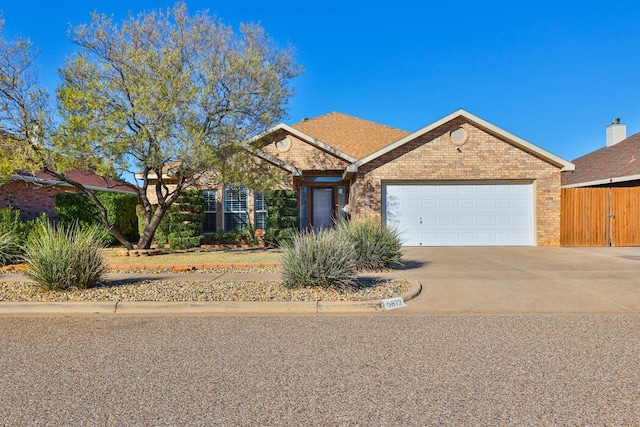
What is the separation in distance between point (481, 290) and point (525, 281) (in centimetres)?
140

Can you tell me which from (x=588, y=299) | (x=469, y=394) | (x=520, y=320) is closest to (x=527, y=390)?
(x=469, y=394)

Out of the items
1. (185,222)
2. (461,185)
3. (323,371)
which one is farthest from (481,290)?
(185,222)

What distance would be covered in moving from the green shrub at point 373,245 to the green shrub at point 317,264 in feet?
5.86

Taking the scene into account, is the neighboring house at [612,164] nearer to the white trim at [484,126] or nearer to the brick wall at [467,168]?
the white trim at [484,126]

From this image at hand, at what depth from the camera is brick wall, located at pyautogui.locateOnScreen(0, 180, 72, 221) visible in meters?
14.9

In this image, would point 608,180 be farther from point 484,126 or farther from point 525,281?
point 525,281

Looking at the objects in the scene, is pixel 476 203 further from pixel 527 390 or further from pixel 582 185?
pixel 527 390

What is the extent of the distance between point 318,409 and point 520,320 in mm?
3797

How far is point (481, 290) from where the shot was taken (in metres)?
7.56

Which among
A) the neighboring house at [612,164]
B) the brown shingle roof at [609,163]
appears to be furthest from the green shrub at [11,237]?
the brown shingle roof at [609,163]

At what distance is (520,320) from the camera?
18.9 ft

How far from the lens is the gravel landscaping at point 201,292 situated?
22.1ft

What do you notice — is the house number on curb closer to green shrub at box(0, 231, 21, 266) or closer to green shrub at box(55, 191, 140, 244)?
green shrub at box(0, 231, 21, 266)

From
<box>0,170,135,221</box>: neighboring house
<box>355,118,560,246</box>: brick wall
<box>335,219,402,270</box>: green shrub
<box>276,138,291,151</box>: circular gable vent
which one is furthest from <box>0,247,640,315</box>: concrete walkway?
<box>276,138,291,151</box>: circular gable vent
